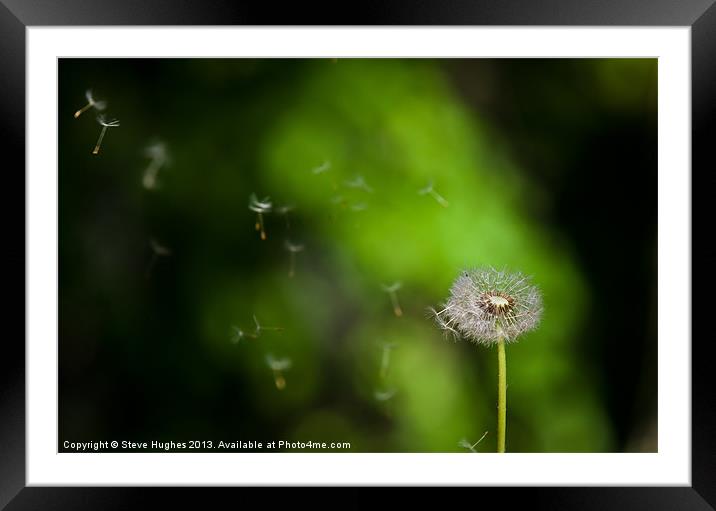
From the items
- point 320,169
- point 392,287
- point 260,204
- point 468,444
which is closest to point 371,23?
point 320,169

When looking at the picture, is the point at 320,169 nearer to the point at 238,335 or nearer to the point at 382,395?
the point at 238,335

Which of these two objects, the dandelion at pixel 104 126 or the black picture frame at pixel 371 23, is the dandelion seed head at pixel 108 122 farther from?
the black picture frame at pixel 371 23

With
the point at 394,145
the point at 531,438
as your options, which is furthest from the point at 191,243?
the point at 531,438

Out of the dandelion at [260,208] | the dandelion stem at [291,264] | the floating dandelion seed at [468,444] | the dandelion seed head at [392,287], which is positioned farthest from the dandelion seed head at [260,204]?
the floating dandelion seed at [468,444]

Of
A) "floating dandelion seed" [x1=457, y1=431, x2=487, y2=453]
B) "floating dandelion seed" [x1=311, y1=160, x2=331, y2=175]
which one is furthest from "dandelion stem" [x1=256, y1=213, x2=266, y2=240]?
"floating dandelion seed" [x1=457, y1=431, x2=487, y2=453]

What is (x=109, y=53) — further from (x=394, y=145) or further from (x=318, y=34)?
(x=394, y=145)

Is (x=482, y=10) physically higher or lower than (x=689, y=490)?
higher
